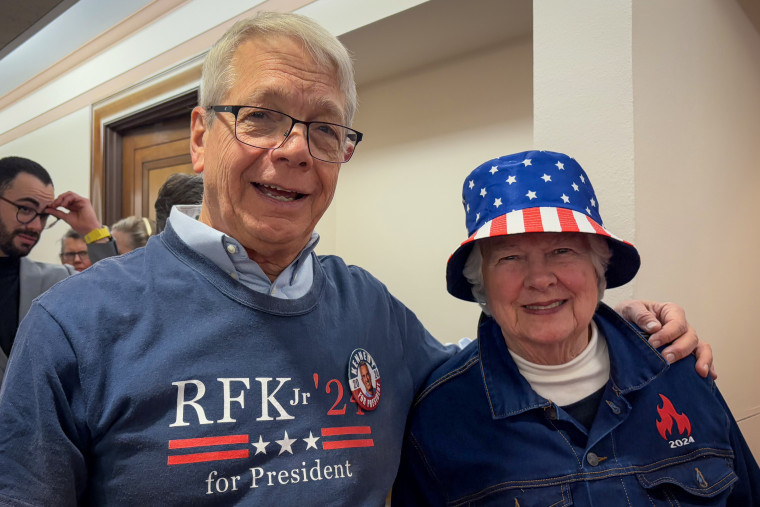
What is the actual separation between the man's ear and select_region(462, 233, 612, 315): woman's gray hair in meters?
0.66

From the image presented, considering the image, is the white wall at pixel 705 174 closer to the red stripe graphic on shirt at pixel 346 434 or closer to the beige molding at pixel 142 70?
the red stripe graphic on shirt at pixel 346 434

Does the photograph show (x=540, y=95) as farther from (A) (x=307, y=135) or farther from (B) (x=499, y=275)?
(A) (x=307, y=135)

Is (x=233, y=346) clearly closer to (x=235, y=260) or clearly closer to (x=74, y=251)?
(x=235, y=260)

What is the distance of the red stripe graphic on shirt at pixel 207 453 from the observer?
2.89 feet

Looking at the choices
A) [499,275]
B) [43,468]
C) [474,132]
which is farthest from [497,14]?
[43,468]

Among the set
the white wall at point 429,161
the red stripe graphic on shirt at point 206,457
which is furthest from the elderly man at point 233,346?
the white wall at point 429,161

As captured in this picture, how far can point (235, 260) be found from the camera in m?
1.05

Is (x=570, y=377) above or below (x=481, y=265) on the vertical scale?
below

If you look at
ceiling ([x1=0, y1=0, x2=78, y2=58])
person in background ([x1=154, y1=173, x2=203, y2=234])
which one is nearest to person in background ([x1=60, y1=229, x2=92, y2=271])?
ceiling ([x1=0, y1=0, x2=78, y2=58])

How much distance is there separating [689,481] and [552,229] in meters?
0.62

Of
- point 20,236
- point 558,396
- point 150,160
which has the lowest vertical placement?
point 558,396

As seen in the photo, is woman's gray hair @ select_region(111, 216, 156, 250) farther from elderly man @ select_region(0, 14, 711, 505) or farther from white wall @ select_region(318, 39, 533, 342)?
elderly man @ select_region(0, 14, 711, 505)

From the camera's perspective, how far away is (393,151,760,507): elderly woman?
118 cm

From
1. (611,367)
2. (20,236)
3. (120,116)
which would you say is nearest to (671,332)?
(611,367)
